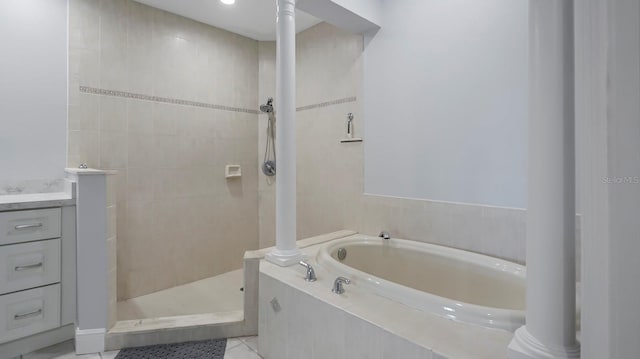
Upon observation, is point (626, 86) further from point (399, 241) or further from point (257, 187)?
point (257, 187)

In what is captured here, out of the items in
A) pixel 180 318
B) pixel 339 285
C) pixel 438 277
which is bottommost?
pixel 180 318

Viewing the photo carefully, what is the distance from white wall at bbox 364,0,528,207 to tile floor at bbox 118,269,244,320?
4.76 ft

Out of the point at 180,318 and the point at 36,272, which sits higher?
the point at 36,272

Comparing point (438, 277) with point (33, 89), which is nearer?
point (438, 277)

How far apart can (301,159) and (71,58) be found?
1.89 metres

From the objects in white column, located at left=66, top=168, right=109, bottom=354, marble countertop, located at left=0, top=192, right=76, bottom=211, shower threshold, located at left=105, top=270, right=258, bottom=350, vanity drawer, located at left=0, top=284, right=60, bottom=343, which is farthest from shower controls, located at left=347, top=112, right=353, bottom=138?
vanity drawer, located at left=0, top=284, right=60, bottom=343

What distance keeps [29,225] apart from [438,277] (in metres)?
2.38

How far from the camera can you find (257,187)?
3.35 meters

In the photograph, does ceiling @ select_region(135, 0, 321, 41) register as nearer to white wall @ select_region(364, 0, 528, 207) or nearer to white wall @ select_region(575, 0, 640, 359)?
white wall @ select_region(364, 0, 528, 207)

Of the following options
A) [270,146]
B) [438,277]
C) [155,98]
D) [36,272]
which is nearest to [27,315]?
[36,272]

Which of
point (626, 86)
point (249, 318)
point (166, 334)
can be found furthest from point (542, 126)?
point (166, 334)

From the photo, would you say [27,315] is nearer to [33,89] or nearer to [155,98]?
[33,89]

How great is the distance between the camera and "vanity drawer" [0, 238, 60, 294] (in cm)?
167

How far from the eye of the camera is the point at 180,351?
1.82 metres
